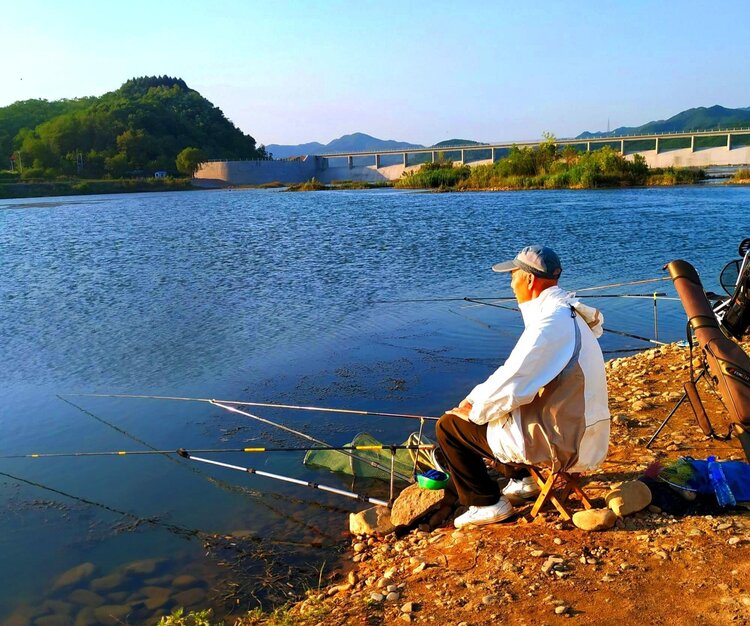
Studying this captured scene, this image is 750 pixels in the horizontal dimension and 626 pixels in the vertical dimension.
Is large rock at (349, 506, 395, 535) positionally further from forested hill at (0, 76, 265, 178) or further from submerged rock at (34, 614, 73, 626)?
forested hill at (0, 76, 265, 178)

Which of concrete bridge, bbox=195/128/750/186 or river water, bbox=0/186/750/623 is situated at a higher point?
concrete bridge, bbox=195/128/750/186

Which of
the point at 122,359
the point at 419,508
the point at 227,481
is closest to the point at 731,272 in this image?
the point at 419,508

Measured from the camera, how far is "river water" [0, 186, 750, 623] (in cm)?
556

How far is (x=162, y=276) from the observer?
21.4 meters

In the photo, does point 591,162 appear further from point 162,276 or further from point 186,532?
point 186,532

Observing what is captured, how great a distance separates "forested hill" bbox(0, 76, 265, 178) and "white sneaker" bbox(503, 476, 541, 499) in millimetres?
122523

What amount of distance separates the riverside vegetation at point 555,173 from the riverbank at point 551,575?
223 ft

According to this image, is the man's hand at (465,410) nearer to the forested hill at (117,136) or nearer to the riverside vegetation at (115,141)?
the riverside vegetation at (115,141)

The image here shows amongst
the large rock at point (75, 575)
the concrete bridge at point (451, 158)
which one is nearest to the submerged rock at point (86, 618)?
the large rock at point (75, 575)

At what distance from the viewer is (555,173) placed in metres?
75.6

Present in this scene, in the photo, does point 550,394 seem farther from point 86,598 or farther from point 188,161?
point 188,161

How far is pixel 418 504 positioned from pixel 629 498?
5.41 ft

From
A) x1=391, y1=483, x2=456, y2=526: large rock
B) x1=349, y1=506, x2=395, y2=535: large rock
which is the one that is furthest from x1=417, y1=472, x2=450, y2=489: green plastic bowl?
x1=349, y1=506, x2=395, y2=535: large rock

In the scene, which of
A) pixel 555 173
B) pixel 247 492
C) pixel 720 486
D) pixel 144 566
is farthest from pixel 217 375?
pixel 555 173
